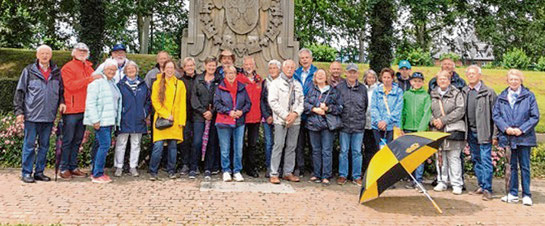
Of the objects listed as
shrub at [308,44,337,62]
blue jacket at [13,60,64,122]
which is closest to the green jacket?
blue jacket at [13,60,64,122]

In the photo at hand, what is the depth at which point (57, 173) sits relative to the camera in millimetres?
6668

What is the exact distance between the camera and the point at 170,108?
21.7ft

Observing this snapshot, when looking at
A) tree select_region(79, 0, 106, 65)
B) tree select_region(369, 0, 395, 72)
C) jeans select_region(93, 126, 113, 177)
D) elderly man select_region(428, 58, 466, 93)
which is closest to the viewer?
jeans select_region(93, 126, 113, 177)

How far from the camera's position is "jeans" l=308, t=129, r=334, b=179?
678 cm

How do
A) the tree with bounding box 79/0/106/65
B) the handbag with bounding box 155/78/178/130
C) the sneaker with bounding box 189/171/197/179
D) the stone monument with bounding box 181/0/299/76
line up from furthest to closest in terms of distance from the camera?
the tree with bounding box 79/0/106/65 → the stone monument with bounding box 181/0/299/76 → the sneaker with bounding box 189/171/197/179 → the handbag with bounding box 155/78/178/130

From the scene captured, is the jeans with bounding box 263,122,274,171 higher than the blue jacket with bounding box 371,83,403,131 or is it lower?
lower

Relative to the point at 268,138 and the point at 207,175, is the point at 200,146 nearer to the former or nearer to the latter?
the point at 207,175

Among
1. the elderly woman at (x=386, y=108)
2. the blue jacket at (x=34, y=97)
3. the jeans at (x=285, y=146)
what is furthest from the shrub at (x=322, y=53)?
the blue jacket at (x=34, y=97)

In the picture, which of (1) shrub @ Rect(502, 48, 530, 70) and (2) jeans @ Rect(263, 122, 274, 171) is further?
(1) shrub @ Rect(502, 48, 530, 70)

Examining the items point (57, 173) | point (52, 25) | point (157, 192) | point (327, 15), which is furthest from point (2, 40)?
point (157, 192)

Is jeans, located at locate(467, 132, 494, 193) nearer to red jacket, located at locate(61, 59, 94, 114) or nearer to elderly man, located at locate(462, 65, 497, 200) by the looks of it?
elderly man, located at locate(462, 65, 497, 200)

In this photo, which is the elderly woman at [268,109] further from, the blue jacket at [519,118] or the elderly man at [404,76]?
the blue jacket at [519,118]

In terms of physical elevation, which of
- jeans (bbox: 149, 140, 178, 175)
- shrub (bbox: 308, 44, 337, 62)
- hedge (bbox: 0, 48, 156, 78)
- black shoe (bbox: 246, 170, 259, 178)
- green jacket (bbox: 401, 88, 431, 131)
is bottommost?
black shoe (bbox: 246, 170, 259, 178)

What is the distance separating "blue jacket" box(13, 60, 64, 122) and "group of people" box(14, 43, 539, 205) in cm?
1
